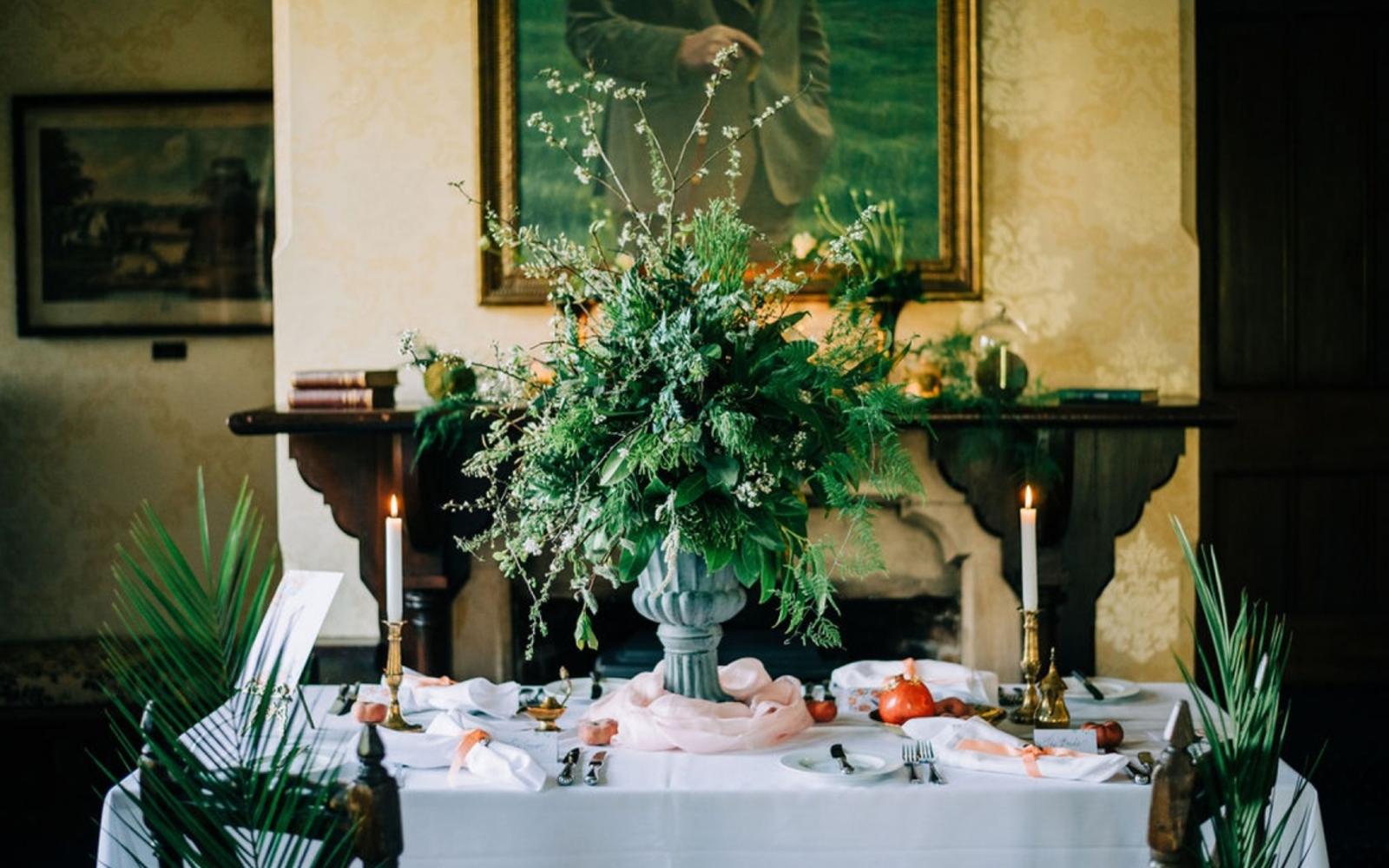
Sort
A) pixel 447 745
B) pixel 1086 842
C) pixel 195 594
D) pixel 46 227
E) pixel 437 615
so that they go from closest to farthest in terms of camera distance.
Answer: pixel 195 594 < pixel 1086 842 < pixel 447 745 < pixel 437 615 < pixel 46 227

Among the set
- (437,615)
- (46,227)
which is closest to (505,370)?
(437,615)

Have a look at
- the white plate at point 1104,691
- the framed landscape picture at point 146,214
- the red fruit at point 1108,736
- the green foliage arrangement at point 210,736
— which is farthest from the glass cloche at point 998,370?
the framed landscape picture at point 146,214

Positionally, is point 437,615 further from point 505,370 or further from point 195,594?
point 195,594

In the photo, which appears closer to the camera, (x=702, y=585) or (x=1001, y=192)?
(x=702, y=585)

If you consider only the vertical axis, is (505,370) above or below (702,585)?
above

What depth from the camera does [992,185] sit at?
3.85 meters

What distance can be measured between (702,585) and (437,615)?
184 centimetres

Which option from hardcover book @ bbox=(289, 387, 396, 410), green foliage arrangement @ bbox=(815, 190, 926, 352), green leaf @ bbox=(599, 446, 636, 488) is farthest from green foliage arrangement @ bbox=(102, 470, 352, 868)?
green foliage arrangement @ bbox=(815, 190, 926, 352)

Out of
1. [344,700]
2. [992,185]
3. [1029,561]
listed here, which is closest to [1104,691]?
[1029,561]

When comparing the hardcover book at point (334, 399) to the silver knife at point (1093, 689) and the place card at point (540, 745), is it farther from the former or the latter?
the silver knife at point (1093, 689)

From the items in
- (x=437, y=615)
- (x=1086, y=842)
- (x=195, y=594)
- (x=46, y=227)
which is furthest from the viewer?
(x=46, y=227)

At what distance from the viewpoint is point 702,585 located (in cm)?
207

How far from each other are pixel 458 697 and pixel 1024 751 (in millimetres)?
917

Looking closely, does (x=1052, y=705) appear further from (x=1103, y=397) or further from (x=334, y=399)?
(x=334, y=399)
